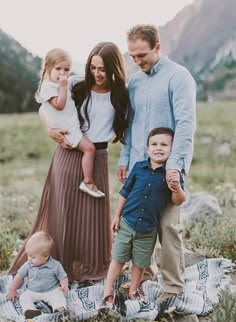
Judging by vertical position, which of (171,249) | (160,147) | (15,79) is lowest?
(171,249)

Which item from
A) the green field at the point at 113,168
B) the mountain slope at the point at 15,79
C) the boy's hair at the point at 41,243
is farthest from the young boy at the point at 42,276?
the mountain slope at the point at 15,79

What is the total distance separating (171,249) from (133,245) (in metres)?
0.28

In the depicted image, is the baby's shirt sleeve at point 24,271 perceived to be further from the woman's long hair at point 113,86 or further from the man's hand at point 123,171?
the woman's long hair at point 113,86

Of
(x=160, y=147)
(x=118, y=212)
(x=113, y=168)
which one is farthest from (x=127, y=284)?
(x=113, y=168)

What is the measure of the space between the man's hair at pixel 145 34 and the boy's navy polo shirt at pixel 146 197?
874 mm

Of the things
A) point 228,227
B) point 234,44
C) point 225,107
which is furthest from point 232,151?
point 228,227

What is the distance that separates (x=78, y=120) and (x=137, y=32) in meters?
0.87

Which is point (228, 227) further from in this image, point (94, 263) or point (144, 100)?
point (144, 100)

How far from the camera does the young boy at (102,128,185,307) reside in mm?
A: 4820

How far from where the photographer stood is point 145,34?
4738 millimetres

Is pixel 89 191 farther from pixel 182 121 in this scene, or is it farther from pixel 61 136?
pixel 182 121

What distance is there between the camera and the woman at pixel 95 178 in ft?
16.7

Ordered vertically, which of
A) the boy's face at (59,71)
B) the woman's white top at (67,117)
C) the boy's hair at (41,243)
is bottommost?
the boy's hair at (41,243)

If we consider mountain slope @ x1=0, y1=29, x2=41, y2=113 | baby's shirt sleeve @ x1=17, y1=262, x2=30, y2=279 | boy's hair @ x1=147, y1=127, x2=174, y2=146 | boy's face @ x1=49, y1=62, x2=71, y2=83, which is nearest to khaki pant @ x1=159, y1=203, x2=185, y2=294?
boy's hair @ x1=147, y1=127, x2=174, y2=146
